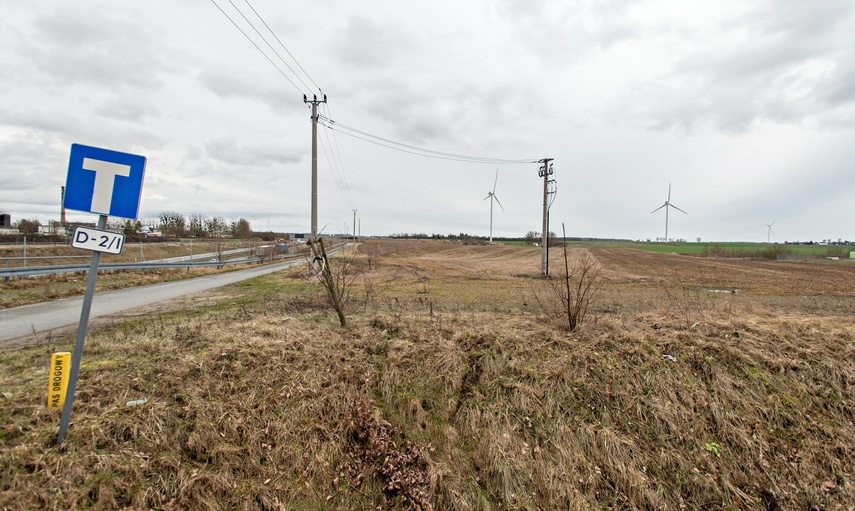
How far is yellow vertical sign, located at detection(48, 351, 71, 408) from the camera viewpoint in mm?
3600

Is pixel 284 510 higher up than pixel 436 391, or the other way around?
pixel 436 391

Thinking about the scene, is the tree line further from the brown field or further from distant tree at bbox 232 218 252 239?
the brown field

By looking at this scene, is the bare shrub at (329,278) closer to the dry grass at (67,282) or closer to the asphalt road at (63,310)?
the asphalt road at (63,310)

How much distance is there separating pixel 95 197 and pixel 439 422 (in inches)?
174

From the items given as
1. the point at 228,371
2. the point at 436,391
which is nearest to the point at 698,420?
the point at 436,391

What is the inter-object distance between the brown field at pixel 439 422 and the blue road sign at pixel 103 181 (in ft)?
7.20

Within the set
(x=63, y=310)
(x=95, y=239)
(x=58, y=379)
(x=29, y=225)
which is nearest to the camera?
(x=95, y=239)

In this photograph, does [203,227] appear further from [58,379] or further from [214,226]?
[58,379]

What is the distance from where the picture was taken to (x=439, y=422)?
4.47m

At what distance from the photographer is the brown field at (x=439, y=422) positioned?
3373mm

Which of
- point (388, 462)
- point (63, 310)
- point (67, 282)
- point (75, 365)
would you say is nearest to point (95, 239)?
Result: point (75, 365)

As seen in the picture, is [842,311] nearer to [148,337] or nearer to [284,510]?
[284,510]

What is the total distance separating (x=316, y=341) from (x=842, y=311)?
15.5m

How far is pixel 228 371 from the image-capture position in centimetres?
466
